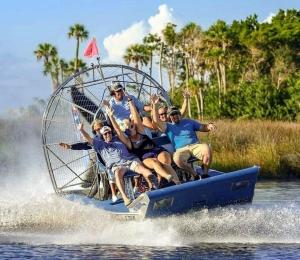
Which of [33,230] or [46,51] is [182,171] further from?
[46,51]

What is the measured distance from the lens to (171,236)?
14.7 meters

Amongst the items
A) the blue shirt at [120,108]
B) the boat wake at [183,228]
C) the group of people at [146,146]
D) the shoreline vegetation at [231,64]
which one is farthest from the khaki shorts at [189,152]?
the shoreline vegetation at [231,64]

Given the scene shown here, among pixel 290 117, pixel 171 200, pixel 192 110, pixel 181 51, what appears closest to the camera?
pixel 171 200

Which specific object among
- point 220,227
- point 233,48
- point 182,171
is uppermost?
point 233,48

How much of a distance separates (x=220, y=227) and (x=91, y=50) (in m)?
4.34

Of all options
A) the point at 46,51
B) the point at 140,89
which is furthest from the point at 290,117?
the point at 140,89

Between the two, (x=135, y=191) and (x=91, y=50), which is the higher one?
(x=91, y=50)

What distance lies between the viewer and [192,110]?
6962cm

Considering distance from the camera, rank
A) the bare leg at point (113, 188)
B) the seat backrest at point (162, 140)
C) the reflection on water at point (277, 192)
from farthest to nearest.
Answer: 1. the reflection on water at point (277, 192)
2. the seat backrest at point (162, 140)
3. the bare leg at point (113, 188)

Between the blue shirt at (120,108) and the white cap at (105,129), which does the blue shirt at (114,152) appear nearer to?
the white cap at (105,129)

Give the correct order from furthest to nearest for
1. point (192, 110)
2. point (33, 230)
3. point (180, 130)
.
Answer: point (192, 110)
point (33, 230)
point (180, 130)

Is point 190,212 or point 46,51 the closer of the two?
point 190,212

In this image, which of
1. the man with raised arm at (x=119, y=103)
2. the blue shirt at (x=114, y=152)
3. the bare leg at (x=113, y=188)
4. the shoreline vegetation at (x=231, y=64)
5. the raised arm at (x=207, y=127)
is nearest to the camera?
the blue shirt at (x=114, y=152)

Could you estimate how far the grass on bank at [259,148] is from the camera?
31.9m
